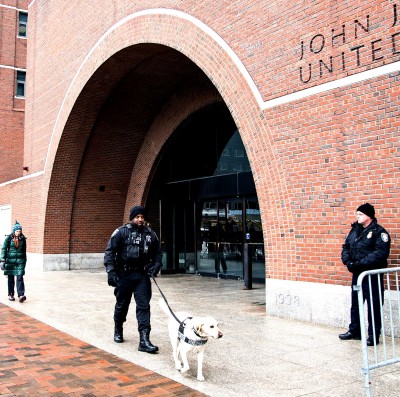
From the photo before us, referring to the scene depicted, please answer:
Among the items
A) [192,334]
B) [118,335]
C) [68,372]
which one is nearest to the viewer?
[192,334]

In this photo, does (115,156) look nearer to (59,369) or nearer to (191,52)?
(191,52)

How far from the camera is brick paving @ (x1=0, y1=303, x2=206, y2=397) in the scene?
4320 millimetres

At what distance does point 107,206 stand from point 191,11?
9295 mm

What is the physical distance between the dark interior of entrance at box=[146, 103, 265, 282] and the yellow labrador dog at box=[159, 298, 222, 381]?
7045mm

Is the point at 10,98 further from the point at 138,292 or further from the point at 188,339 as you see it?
the point at 188,339

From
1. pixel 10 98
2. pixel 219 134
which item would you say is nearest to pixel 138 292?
pixel 219 134

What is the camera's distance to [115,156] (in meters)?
17.2

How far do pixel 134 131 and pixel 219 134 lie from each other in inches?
149

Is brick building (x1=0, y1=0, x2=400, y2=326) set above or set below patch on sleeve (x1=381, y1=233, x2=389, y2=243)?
above

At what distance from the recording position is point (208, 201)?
49.6 ft

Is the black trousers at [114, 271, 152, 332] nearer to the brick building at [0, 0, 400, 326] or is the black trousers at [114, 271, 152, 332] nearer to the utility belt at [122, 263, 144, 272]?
the utility belt at [122, 263, 144, 272]

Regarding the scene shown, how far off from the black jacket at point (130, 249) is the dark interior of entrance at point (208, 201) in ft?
20.5

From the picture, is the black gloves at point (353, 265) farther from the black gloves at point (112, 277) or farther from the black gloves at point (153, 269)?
the black gloves at point (112, 277)

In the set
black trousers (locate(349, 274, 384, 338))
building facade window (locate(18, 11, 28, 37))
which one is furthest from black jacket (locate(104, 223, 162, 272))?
building facade window (locate(18, 11, 28, 37))
